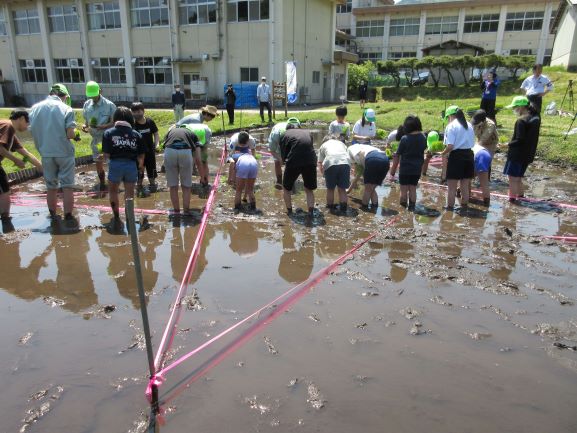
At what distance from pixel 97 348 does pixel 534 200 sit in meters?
7.27

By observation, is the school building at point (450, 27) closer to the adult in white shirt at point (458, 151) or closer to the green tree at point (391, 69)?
the green tree at point (391, 69)

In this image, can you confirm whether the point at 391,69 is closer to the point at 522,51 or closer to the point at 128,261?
the point at 522,51

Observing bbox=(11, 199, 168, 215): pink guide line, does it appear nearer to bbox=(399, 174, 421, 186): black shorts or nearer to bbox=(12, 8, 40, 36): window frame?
bbox=(399, 174, 421, 186): black shorts

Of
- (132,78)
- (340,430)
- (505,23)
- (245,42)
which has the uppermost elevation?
(505,23)

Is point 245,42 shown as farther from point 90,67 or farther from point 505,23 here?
point 505,23

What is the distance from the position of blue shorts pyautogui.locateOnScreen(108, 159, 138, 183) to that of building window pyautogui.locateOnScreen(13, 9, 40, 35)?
34271 millimetres

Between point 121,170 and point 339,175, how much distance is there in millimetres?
3240

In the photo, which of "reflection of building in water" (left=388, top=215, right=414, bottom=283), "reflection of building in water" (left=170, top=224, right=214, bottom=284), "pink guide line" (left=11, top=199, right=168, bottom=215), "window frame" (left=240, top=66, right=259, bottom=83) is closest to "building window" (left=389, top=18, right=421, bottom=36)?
"window frame" (left=240, top=66, right=259, bottom=83)

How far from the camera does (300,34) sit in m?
28.3

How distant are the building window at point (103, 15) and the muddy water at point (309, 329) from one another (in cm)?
2910

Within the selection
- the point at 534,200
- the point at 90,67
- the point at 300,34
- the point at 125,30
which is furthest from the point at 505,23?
the point at 534,200

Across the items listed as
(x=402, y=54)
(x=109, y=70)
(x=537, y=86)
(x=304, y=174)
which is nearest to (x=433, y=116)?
(x=537, y=86)

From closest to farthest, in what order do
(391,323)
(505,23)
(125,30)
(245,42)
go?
(391,323)
(245,42)
(125,30)
(505,23)

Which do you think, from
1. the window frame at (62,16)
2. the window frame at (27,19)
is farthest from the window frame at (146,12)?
the window frame at (27,19)
